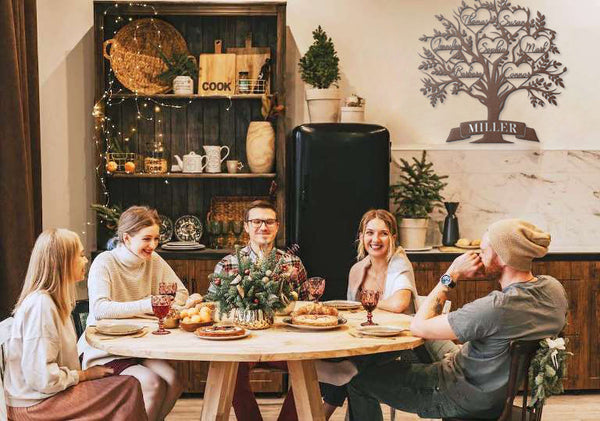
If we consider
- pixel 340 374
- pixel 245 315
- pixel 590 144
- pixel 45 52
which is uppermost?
pixel 45 52

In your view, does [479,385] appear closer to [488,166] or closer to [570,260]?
[570,260]

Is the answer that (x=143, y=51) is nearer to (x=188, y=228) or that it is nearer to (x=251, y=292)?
(x=188, y=228)

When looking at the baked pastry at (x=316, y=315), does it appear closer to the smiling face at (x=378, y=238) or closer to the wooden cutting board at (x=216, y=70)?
the smiling face at (x=378, y=238)

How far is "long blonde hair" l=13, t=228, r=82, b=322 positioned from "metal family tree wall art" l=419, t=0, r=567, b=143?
127 inches

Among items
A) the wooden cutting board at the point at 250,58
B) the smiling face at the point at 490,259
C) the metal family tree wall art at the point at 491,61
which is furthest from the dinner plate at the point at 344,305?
the metal family tree wall art at the point at 491,61

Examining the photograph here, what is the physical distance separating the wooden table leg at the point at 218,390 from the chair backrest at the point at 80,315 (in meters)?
0.94

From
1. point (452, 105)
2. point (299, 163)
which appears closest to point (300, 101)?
point (299, 163)

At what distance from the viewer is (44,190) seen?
5.56 m

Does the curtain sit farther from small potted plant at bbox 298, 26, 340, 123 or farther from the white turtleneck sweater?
small potted plant at bbox 298, 26, 340, 123

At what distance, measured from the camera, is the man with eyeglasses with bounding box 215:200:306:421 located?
3.92 m


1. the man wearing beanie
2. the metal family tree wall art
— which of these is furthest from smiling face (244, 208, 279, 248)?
the metal family tree wall art

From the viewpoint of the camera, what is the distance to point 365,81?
223 inches

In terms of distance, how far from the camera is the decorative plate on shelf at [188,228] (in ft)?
18.0

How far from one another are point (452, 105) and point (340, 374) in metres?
2.70
